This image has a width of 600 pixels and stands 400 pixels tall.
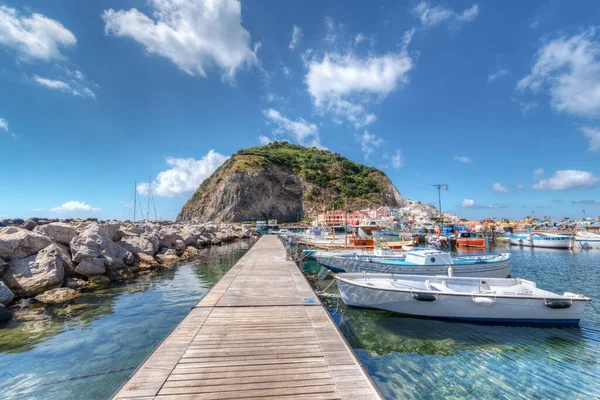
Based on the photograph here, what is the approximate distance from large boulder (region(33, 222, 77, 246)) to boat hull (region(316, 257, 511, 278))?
611 inches

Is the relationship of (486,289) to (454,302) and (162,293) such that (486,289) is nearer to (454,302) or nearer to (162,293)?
(454,302)

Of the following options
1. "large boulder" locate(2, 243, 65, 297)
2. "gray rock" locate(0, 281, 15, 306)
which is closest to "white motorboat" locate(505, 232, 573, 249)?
"large boulder" locate(2, 243, 65, 297)

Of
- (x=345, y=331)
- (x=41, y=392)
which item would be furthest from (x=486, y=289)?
(x=41, y=392)

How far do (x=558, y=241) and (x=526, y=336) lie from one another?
41.7 meters

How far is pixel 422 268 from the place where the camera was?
54.3 ft

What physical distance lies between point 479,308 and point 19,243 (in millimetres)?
19435

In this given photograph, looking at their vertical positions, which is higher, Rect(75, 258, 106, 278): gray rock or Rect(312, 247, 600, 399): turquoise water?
Rect(75, 258, 106, 278): gray rock

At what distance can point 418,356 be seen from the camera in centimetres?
844

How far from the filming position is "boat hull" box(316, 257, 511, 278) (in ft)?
54.3

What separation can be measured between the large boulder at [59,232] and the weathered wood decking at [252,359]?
41.9 ft

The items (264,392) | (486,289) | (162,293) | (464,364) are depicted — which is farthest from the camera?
(162,293)

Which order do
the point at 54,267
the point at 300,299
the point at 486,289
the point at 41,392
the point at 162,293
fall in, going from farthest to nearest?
1. the point at 162,293
2. the point at 54,267
3. the point at 486,289
4. the point at 300,299
5. the point at 41,392

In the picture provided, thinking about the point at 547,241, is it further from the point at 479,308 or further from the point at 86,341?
the point at 86,341

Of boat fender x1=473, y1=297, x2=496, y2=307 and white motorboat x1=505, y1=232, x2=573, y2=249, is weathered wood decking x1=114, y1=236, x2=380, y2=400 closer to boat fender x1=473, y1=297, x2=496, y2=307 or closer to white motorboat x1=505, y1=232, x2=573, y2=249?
boat fender x1=473, y1=297, x2=496, y2=307
